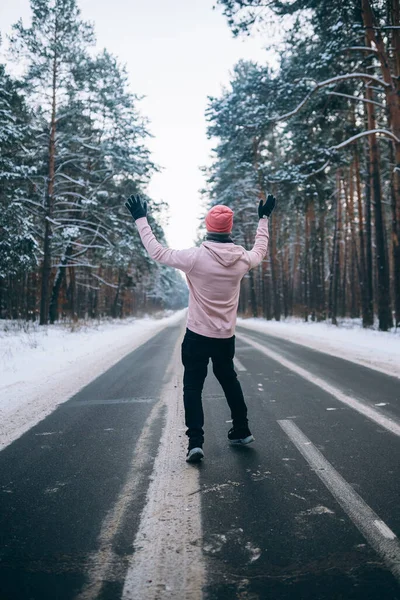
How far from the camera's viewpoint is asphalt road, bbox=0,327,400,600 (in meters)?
1.74

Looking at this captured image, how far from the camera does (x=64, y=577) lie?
179cm

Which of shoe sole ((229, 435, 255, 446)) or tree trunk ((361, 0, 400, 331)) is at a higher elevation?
tree trunk ((361, 0, 400, 331))

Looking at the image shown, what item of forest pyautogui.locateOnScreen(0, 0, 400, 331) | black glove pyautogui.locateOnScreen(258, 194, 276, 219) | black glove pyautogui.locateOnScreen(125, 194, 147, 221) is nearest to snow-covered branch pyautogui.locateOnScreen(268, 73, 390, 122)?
forest pyautogui.locateOnScreen(0, 0, 400, 331)

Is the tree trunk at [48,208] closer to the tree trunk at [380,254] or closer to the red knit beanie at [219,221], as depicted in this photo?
the tree trunk at [380,254]

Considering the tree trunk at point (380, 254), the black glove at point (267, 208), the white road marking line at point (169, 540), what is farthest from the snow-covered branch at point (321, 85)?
the white road marking line at point (169, 540)

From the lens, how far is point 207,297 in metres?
3.44

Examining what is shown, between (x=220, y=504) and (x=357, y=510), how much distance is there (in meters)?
0.81

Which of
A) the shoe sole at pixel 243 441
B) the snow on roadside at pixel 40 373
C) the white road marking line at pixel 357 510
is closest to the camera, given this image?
the white road marking line at pixel 357 510

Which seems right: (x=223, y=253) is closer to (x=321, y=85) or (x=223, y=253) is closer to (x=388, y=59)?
(x=321, y=85)

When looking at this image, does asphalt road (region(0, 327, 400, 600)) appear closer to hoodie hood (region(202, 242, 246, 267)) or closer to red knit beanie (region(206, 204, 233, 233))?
hoodie hood (region(202, 242, 246, 267))

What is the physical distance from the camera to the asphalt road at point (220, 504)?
174 centimetres

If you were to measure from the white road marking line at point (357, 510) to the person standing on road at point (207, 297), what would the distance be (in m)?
0.60

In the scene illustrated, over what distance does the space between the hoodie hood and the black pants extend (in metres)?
0.67

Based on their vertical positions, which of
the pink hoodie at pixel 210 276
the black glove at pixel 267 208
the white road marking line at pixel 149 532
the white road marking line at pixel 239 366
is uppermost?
the black glove at pixel 267 208
